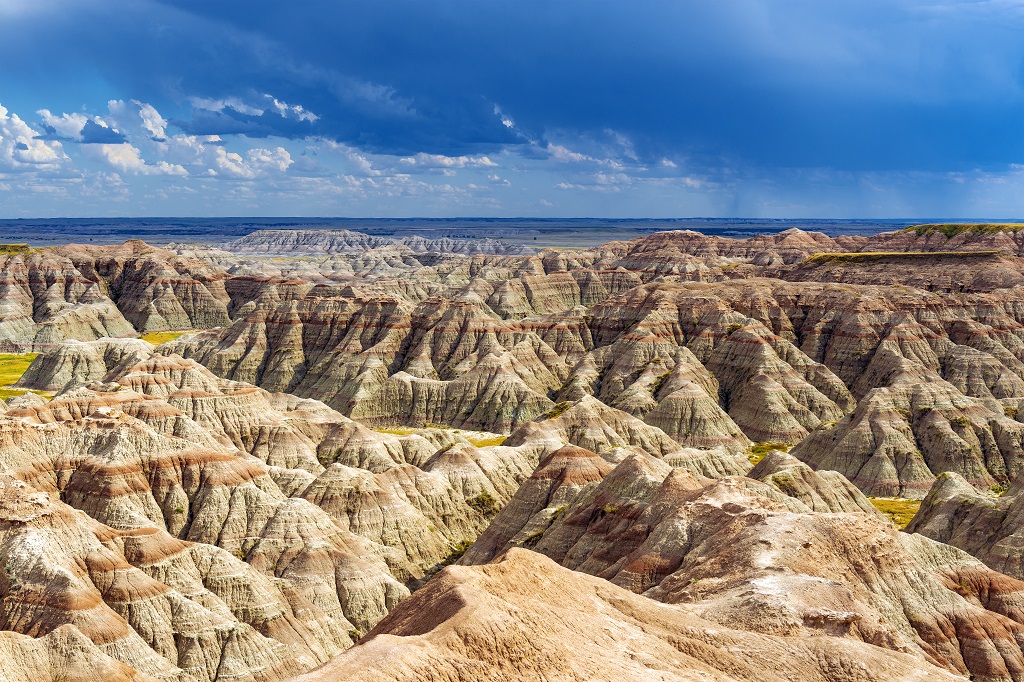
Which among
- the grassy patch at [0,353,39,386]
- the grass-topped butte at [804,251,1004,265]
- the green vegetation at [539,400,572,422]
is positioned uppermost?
the grass-topped butte at [804,251,1004,265]

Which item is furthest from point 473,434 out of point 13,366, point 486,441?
point 13,366

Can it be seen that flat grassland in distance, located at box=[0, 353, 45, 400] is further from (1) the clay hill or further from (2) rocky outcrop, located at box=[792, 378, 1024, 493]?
(2) rocky outcrop, located at box=[792, 378, 1024, 493]

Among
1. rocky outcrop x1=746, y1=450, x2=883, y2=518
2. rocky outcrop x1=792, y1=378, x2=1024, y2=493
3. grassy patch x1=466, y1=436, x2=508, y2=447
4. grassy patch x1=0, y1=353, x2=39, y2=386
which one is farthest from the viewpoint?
grassy patch x1=0, y1=353, x2=39, y2=386

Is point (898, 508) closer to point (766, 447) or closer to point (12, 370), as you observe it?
point (766, 447)

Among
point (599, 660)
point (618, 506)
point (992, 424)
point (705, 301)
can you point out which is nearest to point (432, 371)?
point (705, 301)

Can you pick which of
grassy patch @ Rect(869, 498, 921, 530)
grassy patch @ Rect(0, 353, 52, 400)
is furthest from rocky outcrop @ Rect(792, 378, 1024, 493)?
grassy patch @ Rect(0, 353, 52, 400)
